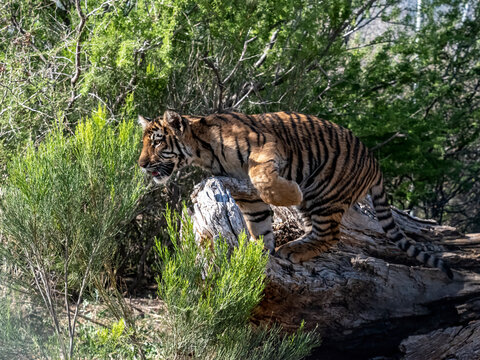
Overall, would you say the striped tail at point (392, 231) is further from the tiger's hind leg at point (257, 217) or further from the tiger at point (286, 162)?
the tiger's hind leg at point (257, 217)

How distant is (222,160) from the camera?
16.8 feet

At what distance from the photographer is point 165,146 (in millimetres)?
5180

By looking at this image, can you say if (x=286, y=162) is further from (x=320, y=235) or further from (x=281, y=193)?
(x=320, y=235)

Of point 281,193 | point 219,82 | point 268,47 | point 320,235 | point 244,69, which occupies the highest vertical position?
→ point 268,47

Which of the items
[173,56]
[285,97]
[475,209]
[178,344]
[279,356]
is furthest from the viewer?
[475,209]

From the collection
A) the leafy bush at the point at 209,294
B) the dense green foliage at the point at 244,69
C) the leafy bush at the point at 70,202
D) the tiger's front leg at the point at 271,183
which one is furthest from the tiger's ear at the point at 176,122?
the dense green foliage at the point at 244,69

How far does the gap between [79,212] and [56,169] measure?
1.17 feet

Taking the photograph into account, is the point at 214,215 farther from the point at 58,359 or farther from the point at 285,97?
the point at 285,97

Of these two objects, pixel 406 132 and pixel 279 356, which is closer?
pixel 279 356

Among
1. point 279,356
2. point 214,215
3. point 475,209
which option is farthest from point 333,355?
point 475,209

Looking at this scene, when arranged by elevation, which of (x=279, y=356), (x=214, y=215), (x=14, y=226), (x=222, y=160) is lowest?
(x=279, y=356)

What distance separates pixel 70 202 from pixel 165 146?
41.3 inches

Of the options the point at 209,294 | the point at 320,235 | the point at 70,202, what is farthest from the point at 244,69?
the point at 209,294

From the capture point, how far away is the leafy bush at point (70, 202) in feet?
14.2
